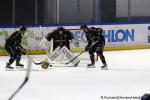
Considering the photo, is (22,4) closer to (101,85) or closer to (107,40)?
(107,40)

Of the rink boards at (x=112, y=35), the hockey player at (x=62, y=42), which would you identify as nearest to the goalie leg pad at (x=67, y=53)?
the hockey player at (x=62, y=42)

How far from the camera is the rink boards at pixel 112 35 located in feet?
39.1

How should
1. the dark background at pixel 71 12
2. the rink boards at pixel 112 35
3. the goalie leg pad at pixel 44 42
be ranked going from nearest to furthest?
the goalie leg pad at pixel 44 42
the rink boards at pixel 112 35
the dark background at pixel 71 12

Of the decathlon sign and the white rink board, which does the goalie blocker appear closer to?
the white rink board

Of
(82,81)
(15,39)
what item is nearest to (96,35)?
(15,39)

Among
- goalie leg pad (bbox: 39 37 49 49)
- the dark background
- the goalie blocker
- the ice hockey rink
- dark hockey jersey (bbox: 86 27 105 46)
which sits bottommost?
the ice hockey rink

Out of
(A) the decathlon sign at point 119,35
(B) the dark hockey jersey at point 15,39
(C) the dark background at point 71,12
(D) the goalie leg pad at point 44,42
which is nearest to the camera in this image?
(B) the dark hockey jersey at point 15,39

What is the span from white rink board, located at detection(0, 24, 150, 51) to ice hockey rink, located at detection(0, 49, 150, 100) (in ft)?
5.85

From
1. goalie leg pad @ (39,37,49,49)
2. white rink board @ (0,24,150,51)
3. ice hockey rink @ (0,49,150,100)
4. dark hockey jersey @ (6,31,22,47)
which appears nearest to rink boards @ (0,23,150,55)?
white rink board @ (0,24,150,51)

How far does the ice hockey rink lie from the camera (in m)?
5.57

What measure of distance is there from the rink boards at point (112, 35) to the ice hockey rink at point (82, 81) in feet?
5.73

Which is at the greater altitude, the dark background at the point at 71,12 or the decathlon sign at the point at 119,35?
the dark background at the point at 71,12

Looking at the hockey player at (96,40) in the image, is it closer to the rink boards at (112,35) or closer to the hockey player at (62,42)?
the hockey player at (62,42)

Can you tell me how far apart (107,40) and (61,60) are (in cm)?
310
